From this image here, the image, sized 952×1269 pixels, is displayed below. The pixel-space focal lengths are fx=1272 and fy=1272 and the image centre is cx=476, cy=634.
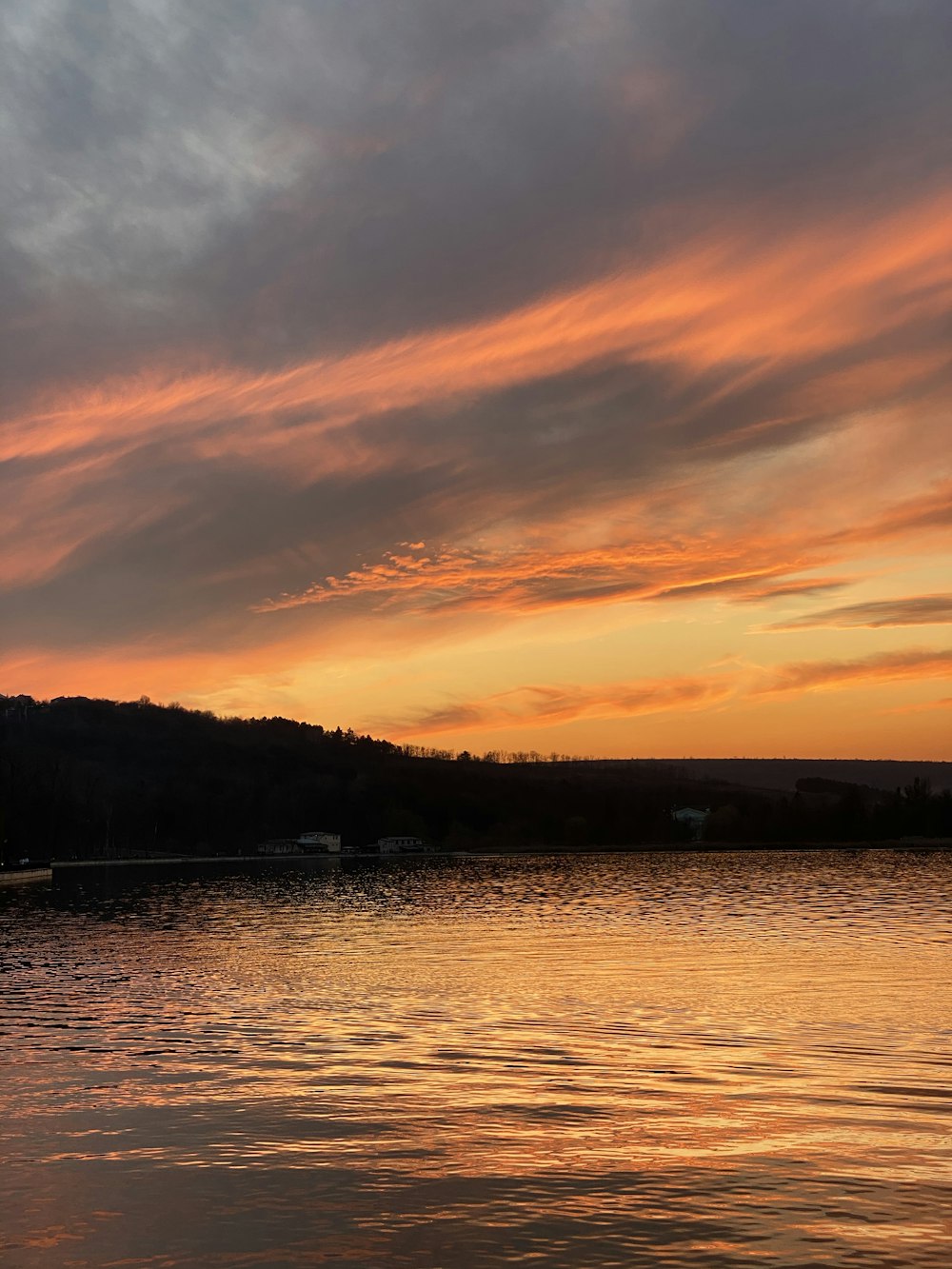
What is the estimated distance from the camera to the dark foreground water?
19953 mm

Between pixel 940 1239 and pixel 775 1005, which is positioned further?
pixel 775 1005

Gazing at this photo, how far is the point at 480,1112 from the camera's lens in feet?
95.5

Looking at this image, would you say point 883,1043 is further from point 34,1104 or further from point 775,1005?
point 34,1104

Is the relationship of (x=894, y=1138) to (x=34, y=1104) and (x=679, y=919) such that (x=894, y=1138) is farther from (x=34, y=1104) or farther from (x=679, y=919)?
(x=679, y=919)

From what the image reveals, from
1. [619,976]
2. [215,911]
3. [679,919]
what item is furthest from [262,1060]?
[215,911]

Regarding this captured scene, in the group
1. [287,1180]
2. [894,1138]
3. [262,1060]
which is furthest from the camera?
[262,1060]

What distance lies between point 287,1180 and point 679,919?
3444 inches

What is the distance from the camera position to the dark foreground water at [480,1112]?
1995 centimetres

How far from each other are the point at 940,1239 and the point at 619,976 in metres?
42.8

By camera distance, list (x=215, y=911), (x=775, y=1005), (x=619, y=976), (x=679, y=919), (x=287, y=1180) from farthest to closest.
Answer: (x=215, y=911) < (x=679, y=919) < (x=619, y=976) < (x=775, y=1005) < (x=287, y=1180)

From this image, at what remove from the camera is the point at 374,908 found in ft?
450

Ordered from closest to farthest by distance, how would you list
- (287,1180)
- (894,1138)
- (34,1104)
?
1. (287,1180)
2. (894,1138)
3. (34,1104)

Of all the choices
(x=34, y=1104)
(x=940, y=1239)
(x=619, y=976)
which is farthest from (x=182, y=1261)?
(x=619, y=976)

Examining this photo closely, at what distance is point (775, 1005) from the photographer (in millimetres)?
49375
